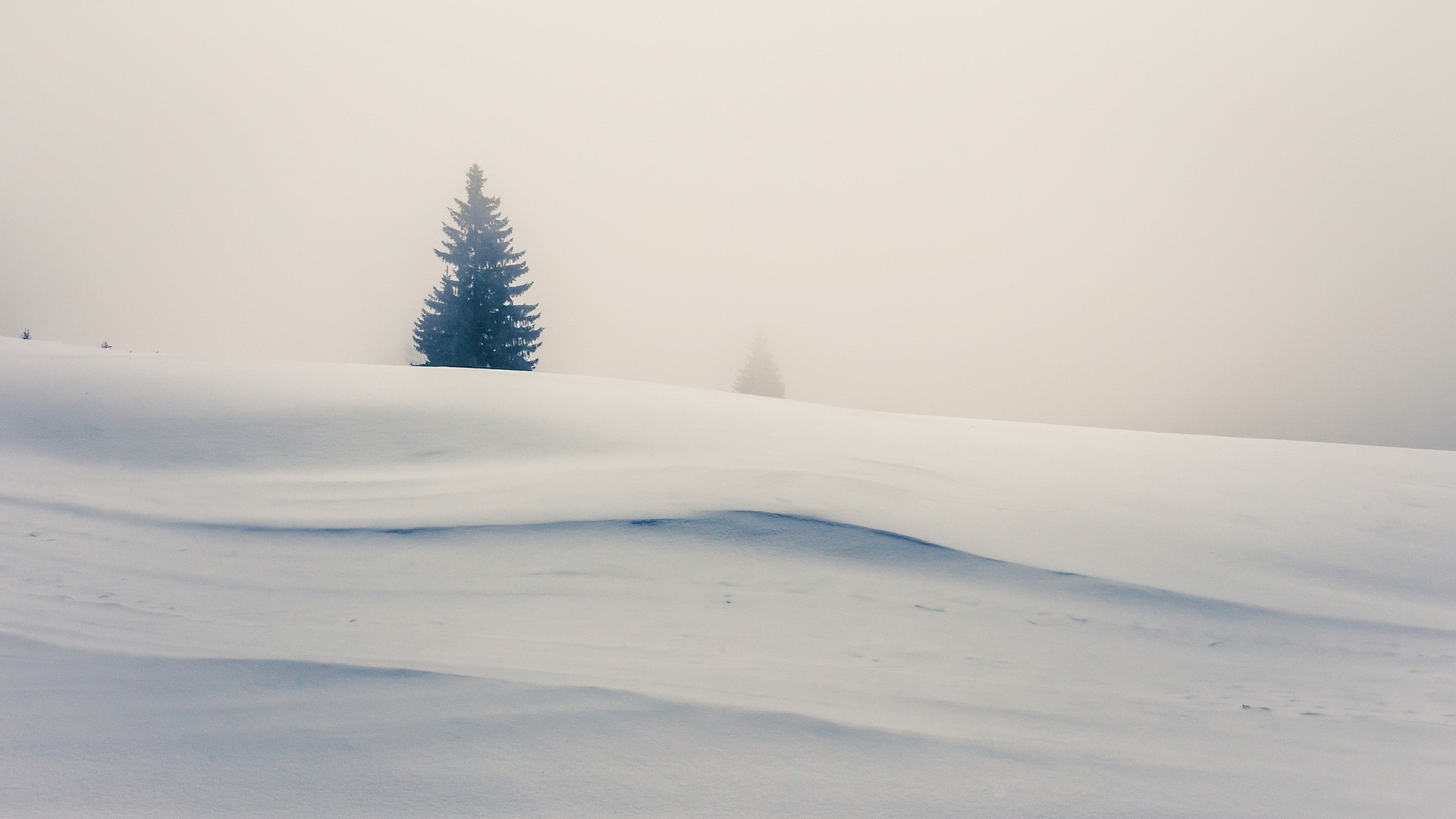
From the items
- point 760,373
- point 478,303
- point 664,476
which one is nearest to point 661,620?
point 664,476

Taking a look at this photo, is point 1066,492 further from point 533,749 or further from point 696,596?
point 533,749

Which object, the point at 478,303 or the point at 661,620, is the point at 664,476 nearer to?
the point at 661,620

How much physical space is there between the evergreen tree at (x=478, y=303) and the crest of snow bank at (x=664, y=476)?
12839mm

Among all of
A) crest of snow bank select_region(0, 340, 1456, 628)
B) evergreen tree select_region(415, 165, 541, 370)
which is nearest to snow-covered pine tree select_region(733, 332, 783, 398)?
evergreen tree select_region(415, 165, 541, 370)

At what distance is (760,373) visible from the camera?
25.0 meters

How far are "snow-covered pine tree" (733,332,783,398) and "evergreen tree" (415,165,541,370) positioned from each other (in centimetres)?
825

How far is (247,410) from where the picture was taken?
385cm

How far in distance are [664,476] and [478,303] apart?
15.4 meters

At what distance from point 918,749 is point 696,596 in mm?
862

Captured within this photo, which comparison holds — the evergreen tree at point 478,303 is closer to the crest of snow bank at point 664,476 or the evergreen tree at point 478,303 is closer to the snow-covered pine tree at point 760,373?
the snow-covered pine tree at point 760,373

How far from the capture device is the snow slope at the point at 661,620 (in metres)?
1.57

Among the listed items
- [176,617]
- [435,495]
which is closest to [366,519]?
[435,495]

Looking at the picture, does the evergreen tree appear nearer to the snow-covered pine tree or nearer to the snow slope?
the snow-covered pine tree

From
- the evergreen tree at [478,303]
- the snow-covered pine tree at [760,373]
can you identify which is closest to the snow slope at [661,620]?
the evergreen tree at [478,303]
